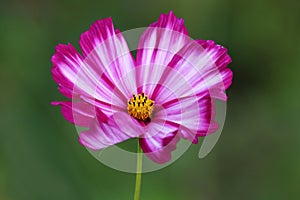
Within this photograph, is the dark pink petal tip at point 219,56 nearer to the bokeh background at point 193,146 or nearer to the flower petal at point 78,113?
the flower petal at point 78,113

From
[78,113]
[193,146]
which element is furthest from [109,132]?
[193,146]

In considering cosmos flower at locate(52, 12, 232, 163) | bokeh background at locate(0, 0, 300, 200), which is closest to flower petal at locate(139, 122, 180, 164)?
cosmos flower at locate(52, 12, 232, 163)

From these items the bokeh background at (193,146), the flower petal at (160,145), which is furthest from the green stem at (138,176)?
the bokeh background at (193,146)

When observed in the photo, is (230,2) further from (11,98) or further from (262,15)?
(11,98)

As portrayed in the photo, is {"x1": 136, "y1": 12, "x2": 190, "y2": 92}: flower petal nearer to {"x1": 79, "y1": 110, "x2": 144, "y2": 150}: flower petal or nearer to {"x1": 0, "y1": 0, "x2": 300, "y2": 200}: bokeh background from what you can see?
{"x1": 79, "y1": 110, "x2": 144, "y2": 150}: flower petal

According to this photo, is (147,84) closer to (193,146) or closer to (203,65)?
(203,65)

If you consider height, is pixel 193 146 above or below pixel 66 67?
below
